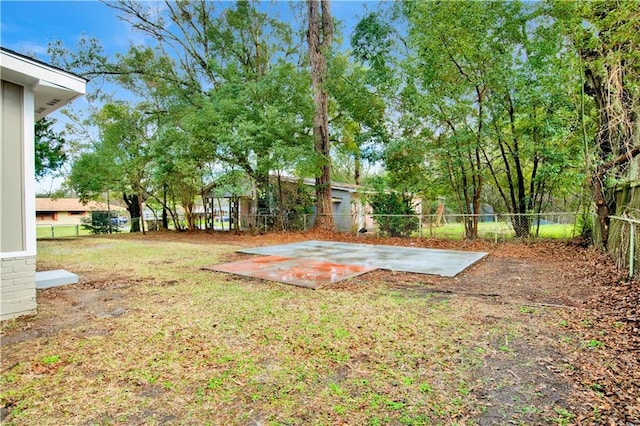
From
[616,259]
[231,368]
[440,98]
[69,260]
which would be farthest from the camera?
[440,98]

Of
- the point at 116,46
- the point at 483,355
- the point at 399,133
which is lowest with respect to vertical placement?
the point at 483,355

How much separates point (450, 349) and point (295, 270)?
3.76 m

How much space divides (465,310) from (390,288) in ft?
4.16

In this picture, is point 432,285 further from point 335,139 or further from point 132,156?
point 132,156

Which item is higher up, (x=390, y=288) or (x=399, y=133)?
(x=399, y=133)

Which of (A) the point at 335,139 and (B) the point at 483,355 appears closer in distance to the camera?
(B) the point at 483,355

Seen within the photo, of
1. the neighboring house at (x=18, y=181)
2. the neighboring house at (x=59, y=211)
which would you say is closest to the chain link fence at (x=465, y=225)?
the neighboring house at (x=18, y=181)

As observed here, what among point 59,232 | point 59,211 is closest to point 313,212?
point 59,232

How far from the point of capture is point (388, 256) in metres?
7.95

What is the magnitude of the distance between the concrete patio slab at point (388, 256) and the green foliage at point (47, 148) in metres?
10.7

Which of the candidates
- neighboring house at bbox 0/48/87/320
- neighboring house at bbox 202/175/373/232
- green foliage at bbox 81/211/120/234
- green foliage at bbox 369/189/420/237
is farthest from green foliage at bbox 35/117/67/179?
green foliage at bbox 369/189/420/237

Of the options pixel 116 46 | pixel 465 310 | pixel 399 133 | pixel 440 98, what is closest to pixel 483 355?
pixel 465 310

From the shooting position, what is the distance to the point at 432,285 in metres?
5.25

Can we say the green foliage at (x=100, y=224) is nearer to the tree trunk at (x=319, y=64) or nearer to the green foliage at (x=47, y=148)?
the green foliage at (x=47, y=148)
